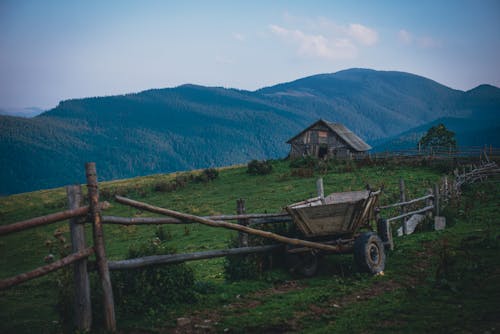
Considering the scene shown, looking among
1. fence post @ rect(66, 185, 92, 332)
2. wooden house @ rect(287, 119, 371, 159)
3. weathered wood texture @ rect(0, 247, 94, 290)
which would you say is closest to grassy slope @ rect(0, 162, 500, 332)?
fence post @ rect(66, 185, 92, 332)

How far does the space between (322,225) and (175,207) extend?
20113 millimetres

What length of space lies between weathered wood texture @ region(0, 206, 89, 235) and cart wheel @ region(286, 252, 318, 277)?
434 centimetres

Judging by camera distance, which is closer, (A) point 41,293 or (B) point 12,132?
(A) point 41,293

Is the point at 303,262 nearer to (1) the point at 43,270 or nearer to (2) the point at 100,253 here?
(2) the point at 100,253

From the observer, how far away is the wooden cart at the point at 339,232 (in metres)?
7.76

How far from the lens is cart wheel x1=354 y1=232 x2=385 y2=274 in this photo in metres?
7.71

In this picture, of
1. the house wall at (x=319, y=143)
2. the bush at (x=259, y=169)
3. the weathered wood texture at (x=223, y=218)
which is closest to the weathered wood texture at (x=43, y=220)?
the weathered wood texture at (x=223, y=218)

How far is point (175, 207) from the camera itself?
27.0 metres

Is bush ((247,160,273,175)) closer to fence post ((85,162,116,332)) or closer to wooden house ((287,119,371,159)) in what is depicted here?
wooden house ((287,119,371,159))

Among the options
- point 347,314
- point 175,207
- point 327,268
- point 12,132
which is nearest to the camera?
point 347,314

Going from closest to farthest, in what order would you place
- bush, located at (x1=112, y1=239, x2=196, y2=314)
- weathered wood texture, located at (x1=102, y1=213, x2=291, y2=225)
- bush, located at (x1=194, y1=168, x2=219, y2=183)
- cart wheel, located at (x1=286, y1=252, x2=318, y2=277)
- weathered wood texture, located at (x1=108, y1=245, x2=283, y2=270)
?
weathered wood texture, located at (x1=108, y1=245, x2=283, y2=270) → weathered wood texture, located at (x1=102, y1=213, x2=291, y2=225) → bush, located at (x1=112, y1=239, x2=196, y2=314) → cart wheel, located at (x1=286, y1=252, x2=318, y2=277) → bush, located at (x1=194, y1=168, x2=219, y2=183)

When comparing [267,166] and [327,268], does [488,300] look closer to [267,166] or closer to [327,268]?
[327,268]

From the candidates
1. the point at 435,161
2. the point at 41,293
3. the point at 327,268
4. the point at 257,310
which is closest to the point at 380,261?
the point at 327,268

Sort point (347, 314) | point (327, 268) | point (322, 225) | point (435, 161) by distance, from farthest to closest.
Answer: point (435, 161)
point (327, 268)
point (322, 225)
point (347, 314)
